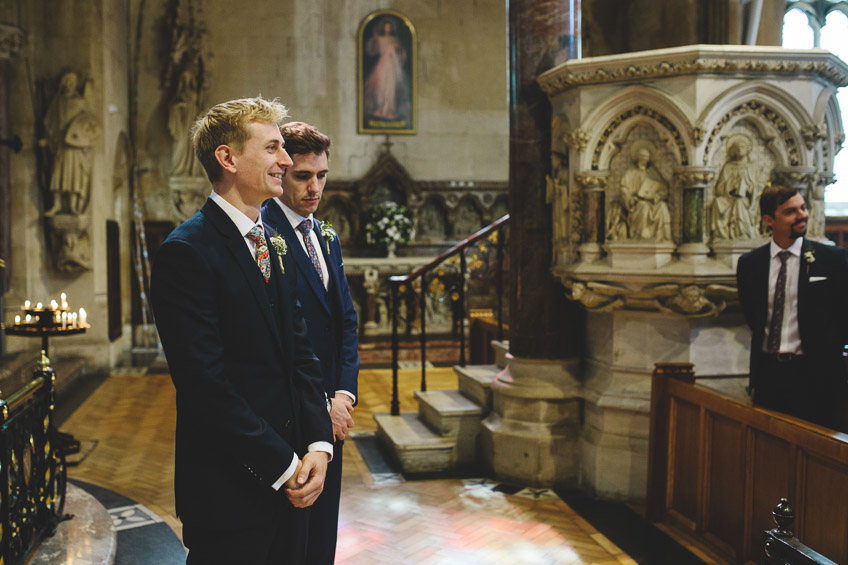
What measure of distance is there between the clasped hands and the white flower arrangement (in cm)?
886

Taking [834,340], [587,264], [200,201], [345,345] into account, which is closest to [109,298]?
[200,201]

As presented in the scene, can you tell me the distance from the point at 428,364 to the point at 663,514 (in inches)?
208

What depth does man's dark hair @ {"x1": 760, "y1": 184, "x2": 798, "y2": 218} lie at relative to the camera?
3.21 metres

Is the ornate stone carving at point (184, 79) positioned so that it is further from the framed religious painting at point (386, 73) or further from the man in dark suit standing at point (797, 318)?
the man in dark suit standing at point (797, 318)

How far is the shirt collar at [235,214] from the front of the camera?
1.77 meters

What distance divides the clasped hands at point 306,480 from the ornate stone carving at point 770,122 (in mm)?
2898

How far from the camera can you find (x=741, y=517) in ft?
10.5

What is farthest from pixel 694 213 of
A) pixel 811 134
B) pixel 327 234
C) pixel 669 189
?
pixel 327 234

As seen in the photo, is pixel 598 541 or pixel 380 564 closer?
pixel 380 564

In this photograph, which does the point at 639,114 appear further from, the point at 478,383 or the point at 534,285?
the point at 478,383

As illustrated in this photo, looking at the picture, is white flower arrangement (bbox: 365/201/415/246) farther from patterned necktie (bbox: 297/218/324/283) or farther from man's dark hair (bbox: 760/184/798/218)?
patterned necktie (bbox: 297/218/324/283)

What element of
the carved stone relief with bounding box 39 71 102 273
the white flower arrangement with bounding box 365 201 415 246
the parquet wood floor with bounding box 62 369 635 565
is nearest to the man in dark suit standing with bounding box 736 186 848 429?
the parquet wood floor with bounding box 62 369 635 565

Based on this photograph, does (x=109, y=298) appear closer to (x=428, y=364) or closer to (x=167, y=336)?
(x=428, y=364)

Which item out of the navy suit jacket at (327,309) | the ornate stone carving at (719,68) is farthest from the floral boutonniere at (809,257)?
the navy suit jacket at (327,309)
